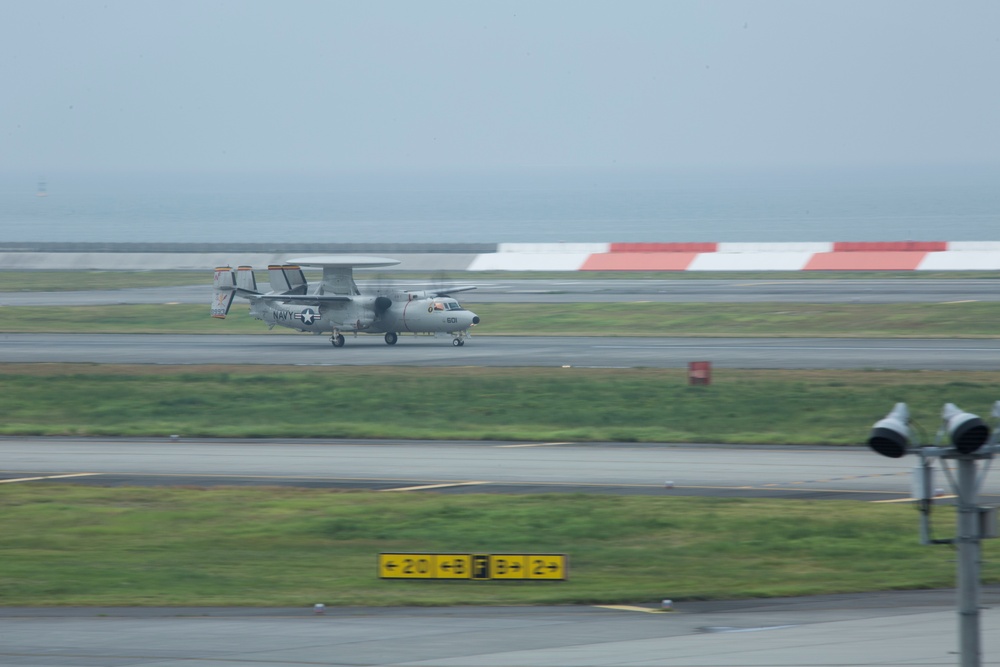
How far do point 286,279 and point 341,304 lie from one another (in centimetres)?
374

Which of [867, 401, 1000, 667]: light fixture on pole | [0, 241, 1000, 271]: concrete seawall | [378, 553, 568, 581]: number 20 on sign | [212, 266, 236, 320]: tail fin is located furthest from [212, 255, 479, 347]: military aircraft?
[867, 401, 1000, 667]: light fixture on pole

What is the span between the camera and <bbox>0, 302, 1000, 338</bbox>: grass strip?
54750 mm

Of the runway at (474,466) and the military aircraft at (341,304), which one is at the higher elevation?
the military aircraft at (341,304)

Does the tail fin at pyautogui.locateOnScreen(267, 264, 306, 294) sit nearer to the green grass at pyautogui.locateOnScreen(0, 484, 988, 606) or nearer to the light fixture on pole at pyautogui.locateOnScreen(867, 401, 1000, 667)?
the green grass at pyautogui.locateOnScreen(0, 484, 988, 606)

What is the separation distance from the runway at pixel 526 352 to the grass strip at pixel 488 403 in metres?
3.15

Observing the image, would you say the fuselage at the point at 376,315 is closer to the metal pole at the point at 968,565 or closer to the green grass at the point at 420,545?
the green grass at the point at 420,545

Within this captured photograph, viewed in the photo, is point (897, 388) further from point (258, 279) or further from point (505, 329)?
point (258, 279)

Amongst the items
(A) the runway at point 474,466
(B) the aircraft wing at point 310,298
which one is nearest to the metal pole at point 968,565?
(A) the runway at point 474,466

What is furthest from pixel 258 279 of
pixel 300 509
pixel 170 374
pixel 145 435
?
pixel 300 509

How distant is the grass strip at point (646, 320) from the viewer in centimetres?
Answer: 5475

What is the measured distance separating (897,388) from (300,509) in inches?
819

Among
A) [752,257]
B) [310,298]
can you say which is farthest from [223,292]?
[752,257]

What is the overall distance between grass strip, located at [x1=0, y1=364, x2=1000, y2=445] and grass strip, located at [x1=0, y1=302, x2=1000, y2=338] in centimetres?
1516

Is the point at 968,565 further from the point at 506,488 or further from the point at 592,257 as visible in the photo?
the point at 592,257
